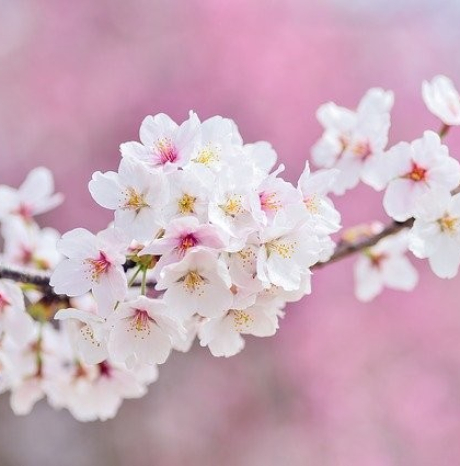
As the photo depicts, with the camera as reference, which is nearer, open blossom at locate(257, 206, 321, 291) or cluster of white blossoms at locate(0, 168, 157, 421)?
open blossom at locate(257, 206, 321, 291)

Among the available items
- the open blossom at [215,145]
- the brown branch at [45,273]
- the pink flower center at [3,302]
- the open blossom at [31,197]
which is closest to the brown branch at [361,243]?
the brown branch at [45,273]

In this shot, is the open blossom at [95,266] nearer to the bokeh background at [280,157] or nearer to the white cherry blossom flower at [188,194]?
the white cherry blossom flower at [188,194]

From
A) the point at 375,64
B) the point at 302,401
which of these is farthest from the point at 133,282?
the point at 375,64

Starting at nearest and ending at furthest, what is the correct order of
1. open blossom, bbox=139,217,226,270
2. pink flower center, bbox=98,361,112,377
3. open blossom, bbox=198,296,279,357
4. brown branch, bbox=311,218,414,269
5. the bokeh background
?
open blossom, bbox=139,217,226,270, open blossom, bbox=198,296,279,357, brown branch, bbox=311,218,414,269, pink flower center, bbox=98,361,112,377, the bokeh background

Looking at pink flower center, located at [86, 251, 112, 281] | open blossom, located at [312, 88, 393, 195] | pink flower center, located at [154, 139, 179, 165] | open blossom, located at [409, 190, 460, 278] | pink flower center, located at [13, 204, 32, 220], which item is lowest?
open blossom, located at [409, 190, 460, 278]

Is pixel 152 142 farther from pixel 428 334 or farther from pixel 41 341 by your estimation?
pixel 428 334

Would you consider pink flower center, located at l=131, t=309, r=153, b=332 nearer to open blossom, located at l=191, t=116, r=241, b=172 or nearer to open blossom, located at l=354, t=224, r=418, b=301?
open blossom, located at l=191, t=116, r=241, b=172

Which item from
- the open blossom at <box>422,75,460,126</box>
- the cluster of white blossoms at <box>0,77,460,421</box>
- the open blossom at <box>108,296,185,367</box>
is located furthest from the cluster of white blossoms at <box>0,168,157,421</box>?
the open blossom at <box>422,75,460,126</box>

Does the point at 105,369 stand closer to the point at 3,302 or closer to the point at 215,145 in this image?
the point at 3,302
